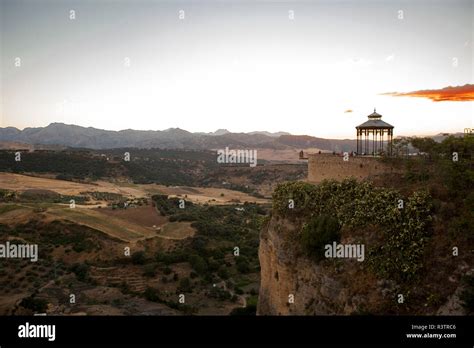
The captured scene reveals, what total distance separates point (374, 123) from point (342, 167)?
281 cm

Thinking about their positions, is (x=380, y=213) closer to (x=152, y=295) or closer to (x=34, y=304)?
(x=152, y=295)

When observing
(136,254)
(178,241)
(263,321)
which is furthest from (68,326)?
(178,241)

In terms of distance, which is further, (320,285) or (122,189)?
(122,189)

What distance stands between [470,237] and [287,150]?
139819 mm

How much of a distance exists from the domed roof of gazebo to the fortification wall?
212 centimetres

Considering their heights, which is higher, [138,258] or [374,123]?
[374,123]

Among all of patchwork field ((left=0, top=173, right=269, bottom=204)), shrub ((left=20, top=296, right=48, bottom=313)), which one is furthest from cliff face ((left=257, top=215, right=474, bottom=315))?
patchwork field ((left=0, top=173, right=269, bottom=204))

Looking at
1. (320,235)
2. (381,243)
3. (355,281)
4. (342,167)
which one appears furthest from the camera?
(342,167)

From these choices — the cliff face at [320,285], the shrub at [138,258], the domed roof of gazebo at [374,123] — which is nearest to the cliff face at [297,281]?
the cliff face at [320,285]

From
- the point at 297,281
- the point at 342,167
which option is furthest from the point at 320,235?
the point at 342,167

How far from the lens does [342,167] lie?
19125 millimetres

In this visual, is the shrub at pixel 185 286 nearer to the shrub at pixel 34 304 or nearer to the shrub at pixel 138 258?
the shrub at pixel 138 258

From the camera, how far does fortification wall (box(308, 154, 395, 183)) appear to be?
1756cm

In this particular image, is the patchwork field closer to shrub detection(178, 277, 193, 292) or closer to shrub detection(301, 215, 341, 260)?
shrub detection(178, 277, 193, 292)
